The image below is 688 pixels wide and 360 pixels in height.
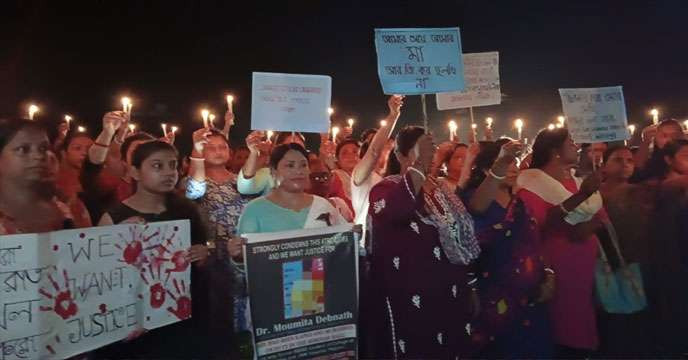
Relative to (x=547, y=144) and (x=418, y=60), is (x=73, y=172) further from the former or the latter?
(x=547, y=144)

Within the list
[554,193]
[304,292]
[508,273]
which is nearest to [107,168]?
[304,292]

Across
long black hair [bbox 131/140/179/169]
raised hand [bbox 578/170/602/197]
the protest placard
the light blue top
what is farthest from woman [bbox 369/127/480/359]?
long black hair [bbox 131/140/179/169]

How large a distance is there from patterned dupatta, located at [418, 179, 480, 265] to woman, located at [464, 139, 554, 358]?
212 millimetres

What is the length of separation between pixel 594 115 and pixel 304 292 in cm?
300

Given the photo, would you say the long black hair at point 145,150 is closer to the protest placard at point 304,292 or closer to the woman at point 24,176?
the woman at point 24,176

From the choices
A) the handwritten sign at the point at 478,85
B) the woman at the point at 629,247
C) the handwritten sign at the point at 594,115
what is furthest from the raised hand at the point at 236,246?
the handwritten sign at the point at 594,115

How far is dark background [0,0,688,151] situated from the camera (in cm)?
1042

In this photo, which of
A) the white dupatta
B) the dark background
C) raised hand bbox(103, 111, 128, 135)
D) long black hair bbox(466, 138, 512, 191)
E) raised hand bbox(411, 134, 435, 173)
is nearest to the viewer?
raised hand bbox(411, 134, 435, 173)

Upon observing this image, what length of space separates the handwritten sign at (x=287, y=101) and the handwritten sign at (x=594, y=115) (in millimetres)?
2043

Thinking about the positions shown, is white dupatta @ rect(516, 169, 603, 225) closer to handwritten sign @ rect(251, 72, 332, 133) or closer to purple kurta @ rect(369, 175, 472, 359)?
purple kurta @ rect(369, 175, 472, 359)

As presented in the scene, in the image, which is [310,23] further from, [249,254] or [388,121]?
[249,254]

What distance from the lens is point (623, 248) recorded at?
177 inches

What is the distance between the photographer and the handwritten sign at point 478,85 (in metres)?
5.48

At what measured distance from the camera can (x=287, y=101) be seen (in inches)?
171
